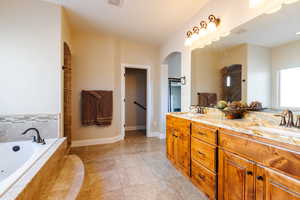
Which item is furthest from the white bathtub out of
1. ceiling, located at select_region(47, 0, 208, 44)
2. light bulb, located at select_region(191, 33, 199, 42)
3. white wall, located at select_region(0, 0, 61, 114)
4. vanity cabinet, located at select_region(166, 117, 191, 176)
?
light bulb, located at select_region(191, 33, 199, 42)

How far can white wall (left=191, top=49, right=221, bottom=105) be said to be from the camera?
207cm

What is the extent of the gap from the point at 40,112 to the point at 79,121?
1059 millimetres

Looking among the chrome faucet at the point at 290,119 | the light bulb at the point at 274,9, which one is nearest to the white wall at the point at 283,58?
the chrome faucet at the point at 290,119

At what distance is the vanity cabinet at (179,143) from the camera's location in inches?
69.6

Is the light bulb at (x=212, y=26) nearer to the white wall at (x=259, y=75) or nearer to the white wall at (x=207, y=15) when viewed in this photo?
the white wall at (x=207, y=15)

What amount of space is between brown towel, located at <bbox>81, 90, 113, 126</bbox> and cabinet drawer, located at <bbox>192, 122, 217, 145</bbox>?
7.16 ft

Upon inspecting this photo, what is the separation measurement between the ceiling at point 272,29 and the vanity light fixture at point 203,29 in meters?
0.30

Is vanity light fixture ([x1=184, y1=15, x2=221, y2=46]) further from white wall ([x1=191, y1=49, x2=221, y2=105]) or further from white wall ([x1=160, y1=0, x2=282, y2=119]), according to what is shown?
white wall ([x1=191, y1=49, x2=221, y2=105])

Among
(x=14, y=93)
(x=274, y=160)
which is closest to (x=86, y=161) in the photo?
(x=14, y=93)

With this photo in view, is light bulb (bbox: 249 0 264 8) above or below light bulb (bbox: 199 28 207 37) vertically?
below

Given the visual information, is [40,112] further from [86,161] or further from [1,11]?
[1,11]

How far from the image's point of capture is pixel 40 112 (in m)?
2.02

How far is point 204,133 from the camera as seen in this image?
1.47 m

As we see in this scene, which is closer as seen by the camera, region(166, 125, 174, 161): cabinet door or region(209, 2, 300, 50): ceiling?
region(209, 2, 300, 50): ceiling
